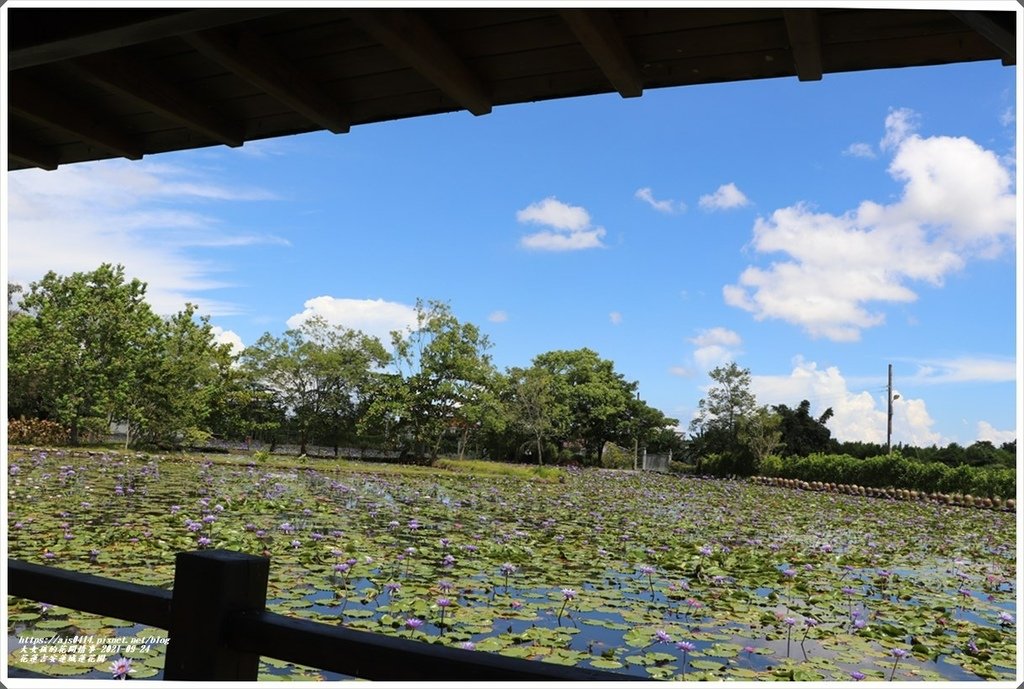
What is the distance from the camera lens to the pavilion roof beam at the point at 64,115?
1301 millimetres

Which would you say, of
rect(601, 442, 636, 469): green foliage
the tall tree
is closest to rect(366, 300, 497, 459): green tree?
the tall tree

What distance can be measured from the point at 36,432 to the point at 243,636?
1333 cm

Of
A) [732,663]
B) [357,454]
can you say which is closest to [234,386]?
[357,454]

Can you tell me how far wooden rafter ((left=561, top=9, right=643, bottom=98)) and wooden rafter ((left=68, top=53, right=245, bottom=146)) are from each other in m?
Result: 0.73

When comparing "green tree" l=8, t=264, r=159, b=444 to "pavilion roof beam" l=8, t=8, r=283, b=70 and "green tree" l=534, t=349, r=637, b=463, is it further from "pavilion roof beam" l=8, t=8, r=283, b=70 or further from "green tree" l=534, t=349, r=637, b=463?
"pavilion roof beam" l=8, t=8, r=283, b=70

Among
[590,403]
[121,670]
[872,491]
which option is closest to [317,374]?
[590,403]

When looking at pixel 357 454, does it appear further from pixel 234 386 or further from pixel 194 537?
pixel 194 537

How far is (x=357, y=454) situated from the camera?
17.9 meters

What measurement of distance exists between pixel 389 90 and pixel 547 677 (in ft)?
3.17

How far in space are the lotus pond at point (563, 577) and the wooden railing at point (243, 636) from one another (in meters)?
1.29

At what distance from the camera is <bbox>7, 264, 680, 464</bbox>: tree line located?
12203 millimetres

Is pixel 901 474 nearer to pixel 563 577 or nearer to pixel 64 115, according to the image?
pixel 563 577

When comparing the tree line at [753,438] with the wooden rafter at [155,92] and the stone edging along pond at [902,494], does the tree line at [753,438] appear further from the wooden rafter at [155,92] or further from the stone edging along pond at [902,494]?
the wooden rafter at [155,92]

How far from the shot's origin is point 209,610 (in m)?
0.78
